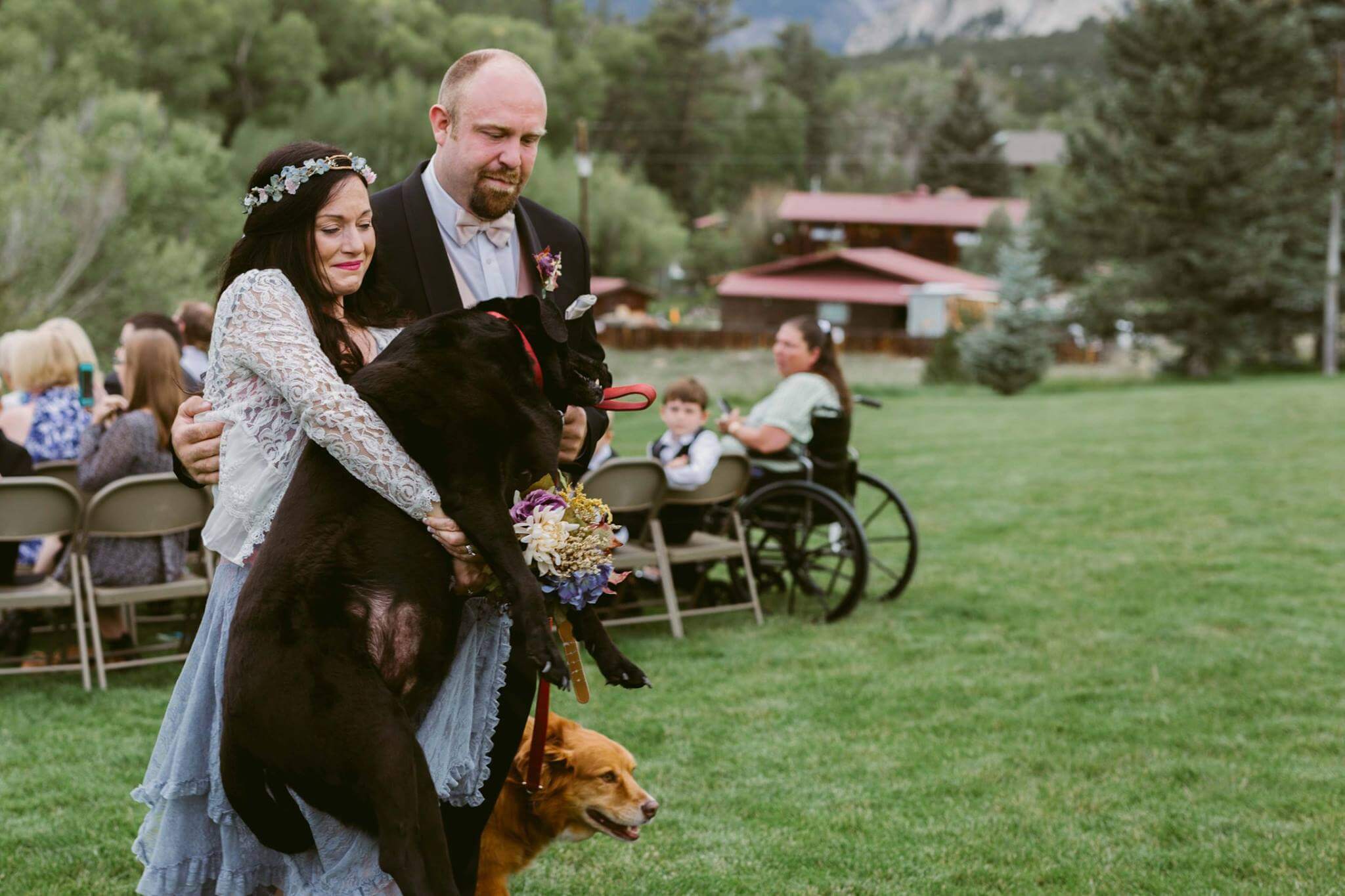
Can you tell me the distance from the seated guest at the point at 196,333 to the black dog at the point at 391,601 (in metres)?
5.90

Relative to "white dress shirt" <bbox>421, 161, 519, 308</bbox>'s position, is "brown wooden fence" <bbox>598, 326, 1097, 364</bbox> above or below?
below

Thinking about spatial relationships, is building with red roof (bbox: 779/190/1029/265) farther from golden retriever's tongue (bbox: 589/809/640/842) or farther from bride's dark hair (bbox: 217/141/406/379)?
bride's dark hair (bbox: 217/141/406/379)

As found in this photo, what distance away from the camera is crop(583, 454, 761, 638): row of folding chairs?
23.0ft

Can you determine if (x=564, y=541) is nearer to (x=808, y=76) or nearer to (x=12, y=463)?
(x=12, y=463)

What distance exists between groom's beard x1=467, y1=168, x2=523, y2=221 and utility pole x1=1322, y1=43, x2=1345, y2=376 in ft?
123

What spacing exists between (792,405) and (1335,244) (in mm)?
34990

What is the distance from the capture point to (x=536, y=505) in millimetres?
2400

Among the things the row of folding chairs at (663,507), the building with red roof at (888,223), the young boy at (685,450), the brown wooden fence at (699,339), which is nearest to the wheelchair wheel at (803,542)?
the row of folding chairs at (663,507)

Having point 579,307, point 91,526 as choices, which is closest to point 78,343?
point 91,526

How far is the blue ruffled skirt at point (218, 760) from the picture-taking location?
2.53m

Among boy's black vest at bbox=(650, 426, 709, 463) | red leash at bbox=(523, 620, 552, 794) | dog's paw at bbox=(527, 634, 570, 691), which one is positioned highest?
dog's paw at bbox=(527, 634, 570, 691)

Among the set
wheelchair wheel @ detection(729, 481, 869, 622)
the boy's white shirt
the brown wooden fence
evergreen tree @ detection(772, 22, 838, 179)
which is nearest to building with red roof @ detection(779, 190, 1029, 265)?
the brown wooden fence

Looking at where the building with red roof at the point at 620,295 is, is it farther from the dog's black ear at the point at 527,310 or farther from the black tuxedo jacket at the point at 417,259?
the dog's black ear at the point at 527,310

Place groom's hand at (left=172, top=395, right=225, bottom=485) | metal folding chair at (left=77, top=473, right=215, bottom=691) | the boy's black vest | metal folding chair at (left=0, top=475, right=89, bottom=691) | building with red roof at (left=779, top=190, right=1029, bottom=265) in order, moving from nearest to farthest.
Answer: groom's hand at (left=172, top=395, right=225, bottom=485), metal folding chair at (left=0, top=475, right=89, bottom=691), metal folding chair at (left=77, top=473, right=215, bottom=691), the boy's black vest, building with red roof at (left=779, top=190, right=1029, bottom=265)
